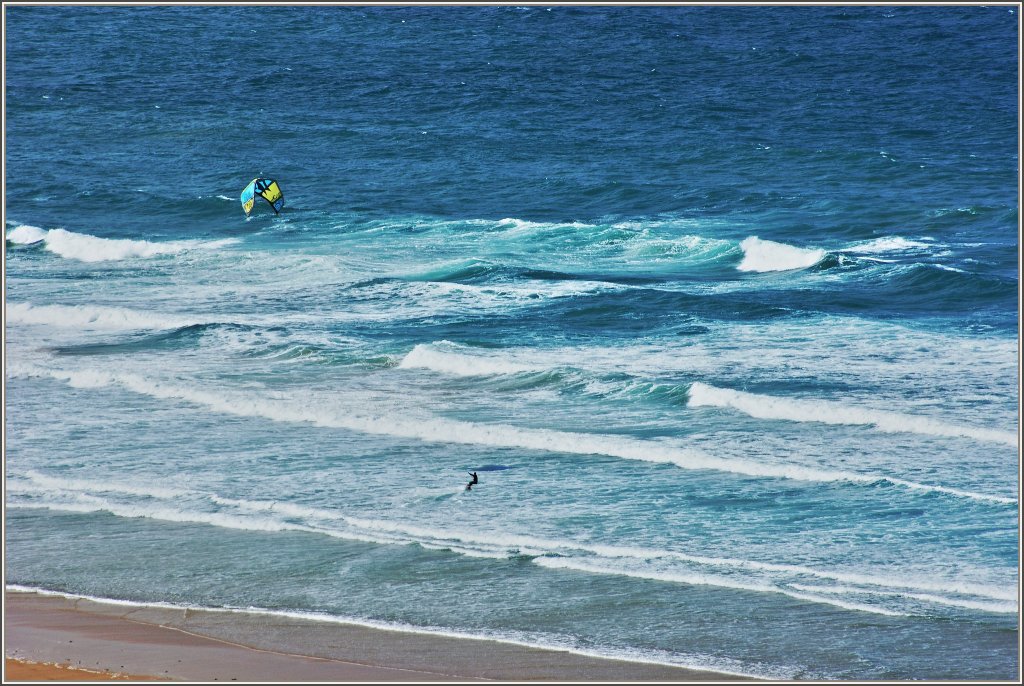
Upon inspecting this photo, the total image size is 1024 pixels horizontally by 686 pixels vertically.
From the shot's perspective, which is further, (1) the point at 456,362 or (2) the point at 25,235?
(2) the point at 25,235

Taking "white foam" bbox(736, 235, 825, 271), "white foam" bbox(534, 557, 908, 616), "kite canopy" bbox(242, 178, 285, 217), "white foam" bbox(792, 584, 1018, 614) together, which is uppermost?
"kite canopy" bbox(242, 178, 285, 217)

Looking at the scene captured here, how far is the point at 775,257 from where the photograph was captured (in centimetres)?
3098

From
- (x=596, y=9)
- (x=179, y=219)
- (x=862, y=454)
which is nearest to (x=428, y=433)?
(x=862, y=454)

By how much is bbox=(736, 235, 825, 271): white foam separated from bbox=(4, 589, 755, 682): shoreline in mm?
19773

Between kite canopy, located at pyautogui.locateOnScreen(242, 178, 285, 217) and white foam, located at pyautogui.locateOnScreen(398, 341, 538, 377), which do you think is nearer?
white foam, located at pyautogui.locateOnScreen(398, 341, 538, 377)

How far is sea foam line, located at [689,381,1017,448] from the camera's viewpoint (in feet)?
60.6

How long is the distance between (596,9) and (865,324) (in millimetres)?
A: 42072

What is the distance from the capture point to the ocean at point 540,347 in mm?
13742

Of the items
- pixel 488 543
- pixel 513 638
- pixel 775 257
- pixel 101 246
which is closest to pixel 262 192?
pixel 101 246

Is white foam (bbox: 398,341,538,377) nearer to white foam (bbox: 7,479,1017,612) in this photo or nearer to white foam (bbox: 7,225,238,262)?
white foam (bbox: 7,479,1017,612)

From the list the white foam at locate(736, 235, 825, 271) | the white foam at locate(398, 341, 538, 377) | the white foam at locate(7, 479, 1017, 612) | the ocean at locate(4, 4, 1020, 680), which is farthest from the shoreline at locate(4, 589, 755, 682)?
the white foam at locate(736, 235, 825, 271)

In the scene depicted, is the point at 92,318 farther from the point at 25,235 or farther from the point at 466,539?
the point at 466,539

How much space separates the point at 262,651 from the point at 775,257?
2154 centimetres

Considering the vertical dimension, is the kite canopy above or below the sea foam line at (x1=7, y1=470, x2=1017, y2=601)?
above
